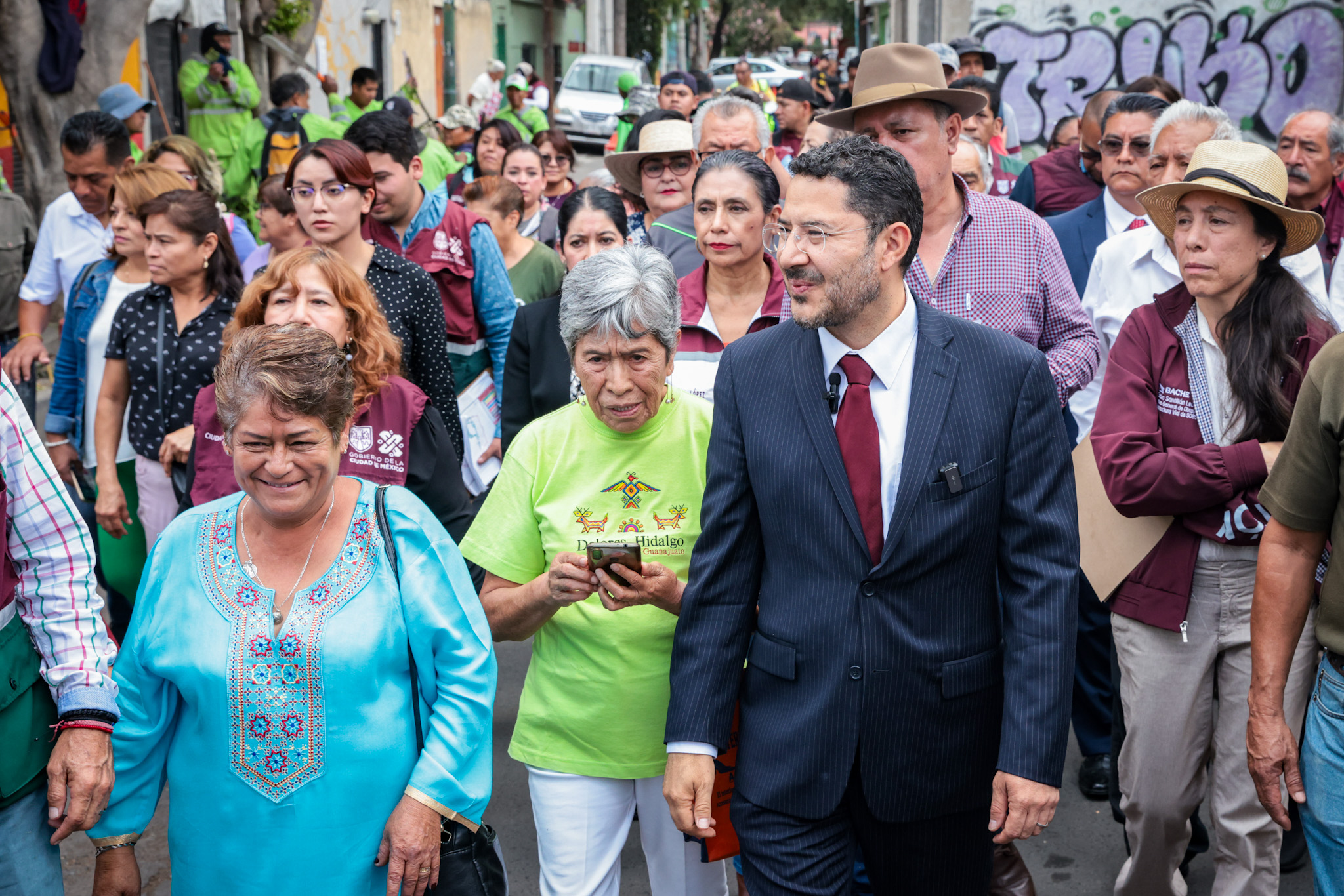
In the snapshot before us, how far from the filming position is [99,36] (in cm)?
1181

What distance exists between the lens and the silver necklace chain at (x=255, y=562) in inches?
111

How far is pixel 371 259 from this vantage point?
5297mm

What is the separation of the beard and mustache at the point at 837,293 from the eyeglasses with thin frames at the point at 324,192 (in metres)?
2.96

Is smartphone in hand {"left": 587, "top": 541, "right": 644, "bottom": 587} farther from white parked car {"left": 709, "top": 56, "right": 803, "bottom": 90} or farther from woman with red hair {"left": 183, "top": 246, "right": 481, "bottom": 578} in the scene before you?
white parked car {"left": 709, "top": 56, "right": 803, "bottom": 90}

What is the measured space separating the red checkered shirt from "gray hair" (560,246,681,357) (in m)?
1.17

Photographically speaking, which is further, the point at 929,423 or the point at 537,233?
the point at 537,233

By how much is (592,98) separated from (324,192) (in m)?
26.5

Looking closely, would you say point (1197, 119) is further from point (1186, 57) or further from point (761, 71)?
point (761, 71)

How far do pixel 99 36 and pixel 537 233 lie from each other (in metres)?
5.66

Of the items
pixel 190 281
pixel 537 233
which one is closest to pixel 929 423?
pixel 190 281

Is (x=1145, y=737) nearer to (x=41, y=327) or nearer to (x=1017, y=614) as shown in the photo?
(x=1017, y=614)

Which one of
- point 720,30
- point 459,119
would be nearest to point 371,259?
point 459,119

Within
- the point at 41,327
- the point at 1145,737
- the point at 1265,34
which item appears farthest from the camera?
the point at 1265,34

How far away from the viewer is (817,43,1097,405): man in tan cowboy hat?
169 inches
